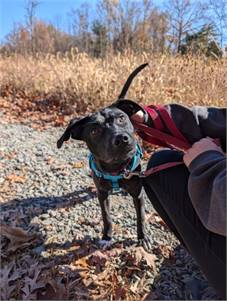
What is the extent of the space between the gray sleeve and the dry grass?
3.38 meters

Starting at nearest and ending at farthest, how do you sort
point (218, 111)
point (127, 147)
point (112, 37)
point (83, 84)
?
point (218, 111) → point (127, 147) → point (83, 84) → point (112, 37)

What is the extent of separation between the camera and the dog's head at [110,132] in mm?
2428

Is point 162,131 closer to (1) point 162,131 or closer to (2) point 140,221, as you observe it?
(1) point 162,131

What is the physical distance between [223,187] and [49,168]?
9.34 feet

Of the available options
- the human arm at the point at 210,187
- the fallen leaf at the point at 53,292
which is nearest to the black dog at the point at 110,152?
the fallen leaf at the point at 53,292

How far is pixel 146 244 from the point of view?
2748 mm

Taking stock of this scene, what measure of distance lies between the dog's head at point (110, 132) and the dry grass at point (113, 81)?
2.56 meters

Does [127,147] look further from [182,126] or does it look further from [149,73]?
[149,73]

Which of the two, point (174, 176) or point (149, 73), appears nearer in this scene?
point (174, 176)

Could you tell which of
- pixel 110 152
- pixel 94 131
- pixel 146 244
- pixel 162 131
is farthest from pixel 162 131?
pixel 146 244

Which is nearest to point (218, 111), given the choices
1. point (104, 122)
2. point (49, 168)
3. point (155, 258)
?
point (104, 122)

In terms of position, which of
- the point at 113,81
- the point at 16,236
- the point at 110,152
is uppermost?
the point at 113,81

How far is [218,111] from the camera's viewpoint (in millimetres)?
2193

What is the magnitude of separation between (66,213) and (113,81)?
3.05 metres
